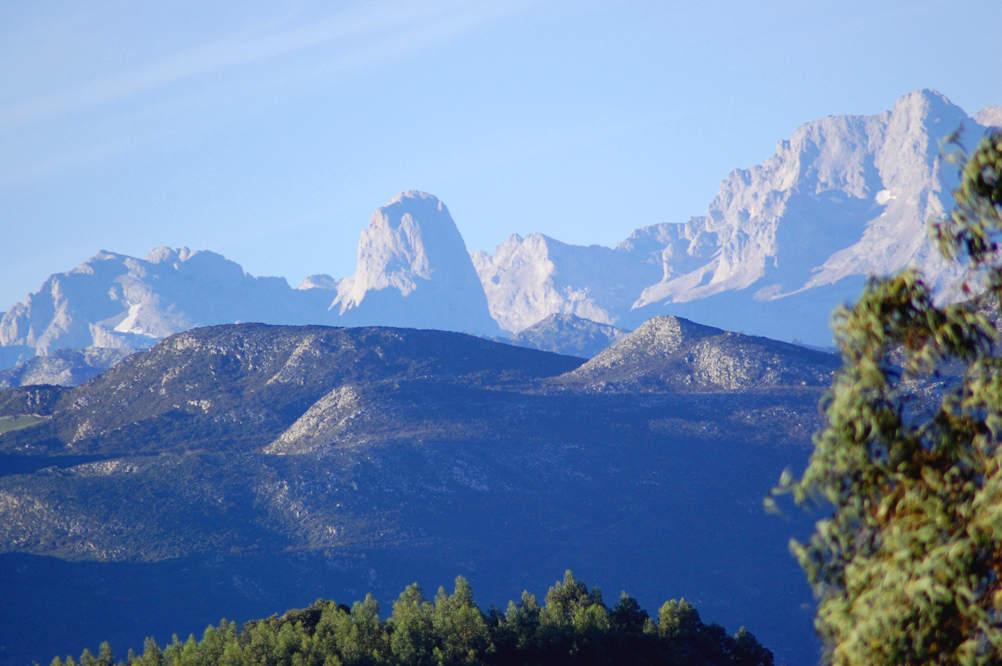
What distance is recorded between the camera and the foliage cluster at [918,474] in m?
12.0

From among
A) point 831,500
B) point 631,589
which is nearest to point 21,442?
point 631,589

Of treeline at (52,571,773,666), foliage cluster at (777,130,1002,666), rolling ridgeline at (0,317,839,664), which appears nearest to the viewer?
foliage cluster at (777,130,1002,666)

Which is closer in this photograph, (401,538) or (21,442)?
(401,538)

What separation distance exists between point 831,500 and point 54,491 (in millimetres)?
160531

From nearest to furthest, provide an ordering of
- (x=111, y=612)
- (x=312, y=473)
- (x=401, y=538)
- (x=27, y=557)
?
(x=111, y=612)
(x=27, y=557)
(x=401, y=538)
(x=312, y=473)

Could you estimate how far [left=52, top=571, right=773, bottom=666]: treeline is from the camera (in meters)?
55.7

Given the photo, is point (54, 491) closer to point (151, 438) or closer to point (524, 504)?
point (151, 438)

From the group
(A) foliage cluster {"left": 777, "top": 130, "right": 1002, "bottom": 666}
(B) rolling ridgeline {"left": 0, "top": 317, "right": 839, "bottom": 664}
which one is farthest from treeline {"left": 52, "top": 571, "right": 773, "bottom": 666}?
(B) rolling ridgeline {"left": 0, "top": 317, "right": 839, "bottom": 664}

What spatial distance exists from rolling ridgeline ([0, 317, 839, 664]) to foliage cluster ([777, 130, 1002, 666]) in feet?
402

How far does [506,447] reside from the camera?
581 feet

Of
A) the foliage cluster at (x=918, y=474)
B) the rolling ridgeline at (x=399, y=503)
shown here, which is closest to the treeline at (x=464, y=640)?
the foliage cluster at (x=918, y=474)

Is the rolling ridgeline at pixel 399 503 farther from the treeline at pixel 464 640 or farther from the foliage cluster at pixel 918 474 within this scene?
the foliage cluster at pixel 918 474

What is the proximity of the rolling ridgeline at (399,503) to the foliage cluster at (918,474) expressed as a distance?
12263 cm

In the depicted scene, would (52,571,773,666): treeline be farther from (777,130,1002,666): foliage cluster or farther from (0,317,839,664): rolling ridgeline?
(0,317,839,664): rolling ridgeline
